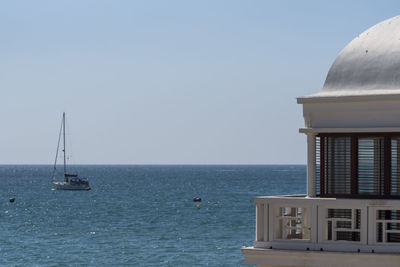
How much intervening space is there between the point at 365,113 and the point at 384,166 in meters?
0.90

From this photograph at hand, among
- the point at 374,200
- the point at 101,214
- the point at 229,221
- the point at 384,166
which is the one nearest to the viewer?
the point at 374,200

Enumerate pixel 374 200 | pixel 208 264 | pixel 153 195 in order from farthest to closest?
pixel 153 195 → pixel 208 264 → pixel 374 200

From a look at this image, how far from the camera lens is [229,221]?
9712 cm

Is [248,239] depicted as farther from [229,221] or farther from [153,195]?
[153,195]

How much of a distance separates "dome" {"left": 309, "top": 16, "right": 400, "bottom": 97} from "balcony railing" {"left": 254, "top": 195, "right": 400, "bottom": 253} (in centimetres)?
158

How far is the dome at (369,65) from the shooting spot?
13641 millimetres

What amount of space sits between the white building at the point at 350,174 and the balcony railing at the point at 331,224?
1 cm

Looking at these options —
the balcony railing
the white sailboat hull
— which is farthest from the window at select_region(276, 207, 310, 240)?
the white sailboat hull

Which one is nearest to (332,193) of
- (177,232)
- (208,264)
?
(208,264)

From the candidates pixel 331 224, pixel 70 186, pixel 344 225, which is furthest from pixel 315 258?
pixel 70 186

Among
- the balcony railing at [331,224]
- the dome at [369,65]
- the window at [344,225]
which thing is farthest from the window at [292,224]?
the dome at [369,65]

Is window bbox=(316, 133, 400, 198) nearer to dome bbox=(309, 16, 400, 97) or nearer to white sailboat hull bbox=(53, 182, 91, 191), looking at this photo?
dome bbox=(309, 16, 400, 97)

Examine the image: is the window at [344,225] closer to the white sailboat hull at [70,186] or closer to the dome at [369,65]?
the dome at [369,65]

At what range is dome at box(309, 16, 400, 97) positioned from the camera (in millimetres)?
13641
